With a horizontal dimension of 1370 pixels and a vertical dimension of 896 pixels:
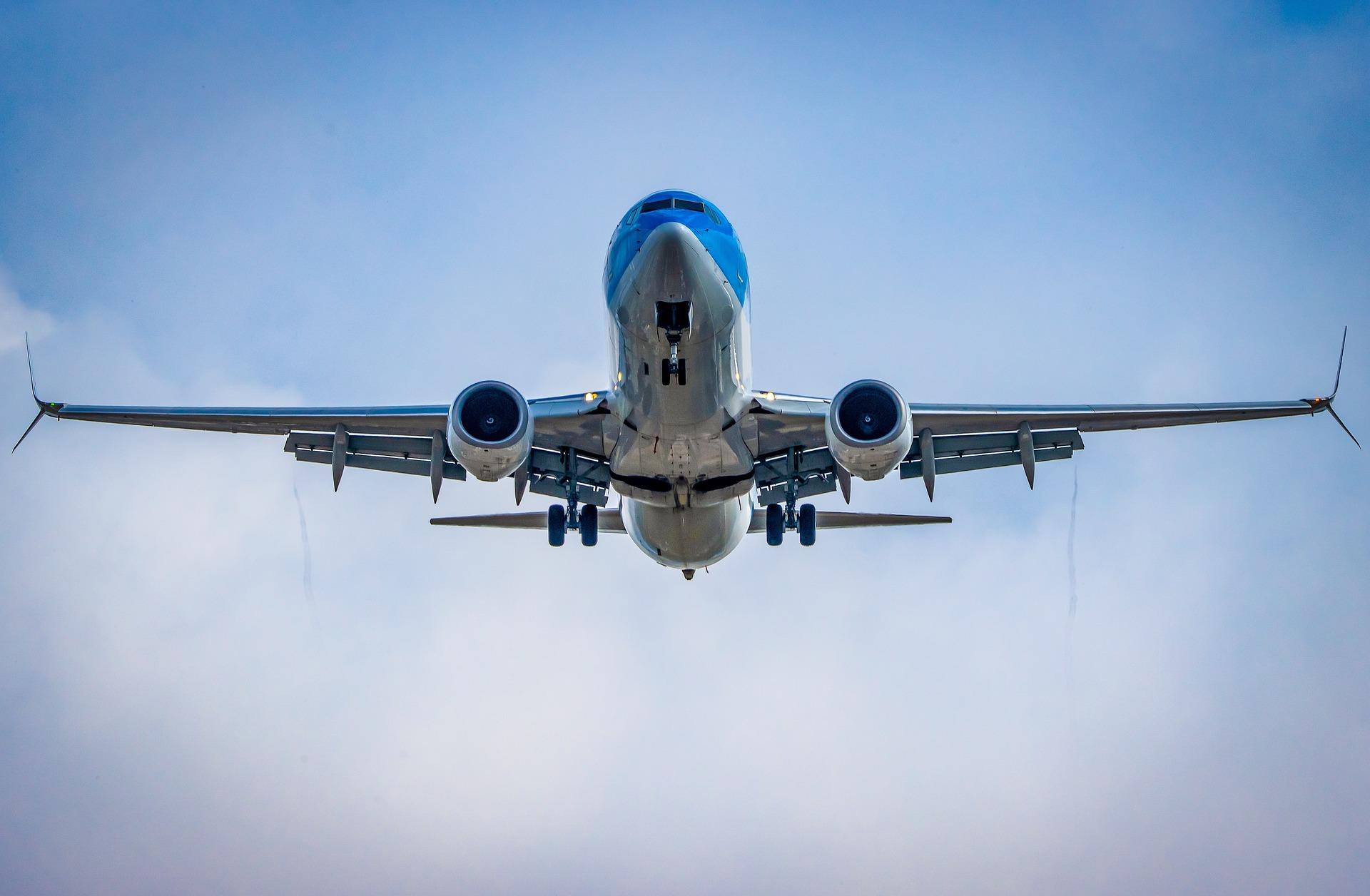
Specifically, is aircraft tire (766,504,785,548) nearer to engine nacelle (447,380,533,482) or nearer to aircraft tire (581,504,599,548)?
aircraft tire (581,504,599,548)

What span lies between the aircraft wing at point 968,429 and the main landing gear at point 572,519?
3.66 meters

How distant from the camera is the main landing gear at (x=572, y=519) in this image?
22781 millimetres

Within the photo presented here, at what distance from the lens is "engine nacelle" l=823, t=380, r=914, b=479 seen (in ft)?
60.8

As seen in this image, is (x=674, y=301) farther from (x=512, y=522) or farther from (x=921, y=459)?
(x=512, y=522)

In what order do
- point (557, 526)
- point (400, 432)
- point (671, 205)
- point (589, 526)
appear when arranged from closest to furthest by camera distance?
point (671, 205)
point (400, 432)
point (557, 526)
point (589, 526)

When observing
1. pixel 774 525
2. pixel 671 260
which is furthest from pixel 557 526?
pixel 671 260

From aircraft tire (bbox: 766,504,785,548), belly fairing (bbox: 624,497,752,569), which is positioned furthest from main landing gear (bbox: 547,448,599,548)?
aircraft tire (bbox: 766,504,785,548)

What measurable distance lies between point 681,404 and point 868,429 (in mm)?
3152

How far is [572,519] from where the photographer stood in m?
23.2

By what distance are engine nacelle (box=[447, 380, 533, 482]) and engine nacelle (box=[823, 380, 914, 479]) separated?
16.6 ft

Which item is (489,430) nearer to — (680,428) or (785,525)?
(680,428)

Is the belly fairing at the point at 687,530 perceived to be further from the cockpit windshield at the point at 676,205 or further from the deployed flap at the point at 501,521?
the cockpit windshield at the point at 676,205

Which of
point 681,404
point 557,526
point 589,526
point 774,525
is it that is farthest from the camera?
point 589,526

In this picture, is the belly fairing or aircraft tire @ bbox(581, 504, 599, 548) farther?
aircraft tire @ bbox(581, 504, 599, 548)
